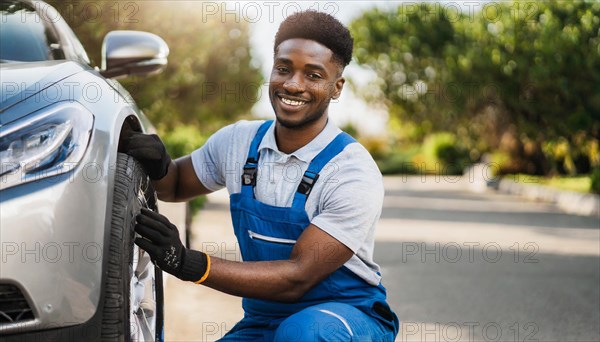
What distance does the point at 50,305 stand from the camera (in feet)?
6.90

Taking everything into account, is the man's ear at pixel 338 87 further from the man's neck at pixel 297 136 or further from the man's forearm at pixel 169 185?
the man's forearm at pixel 169 185

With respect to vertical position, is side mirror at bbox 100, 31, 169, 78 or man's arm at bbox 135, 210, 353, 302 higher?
side mirror at bbox 100, 31, 169, 78

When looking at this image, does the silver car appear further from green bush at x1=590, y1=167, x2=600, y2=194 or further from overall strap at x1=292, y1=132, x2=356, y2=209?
green bush at x1=590, y1=167, x2=600, y2=194

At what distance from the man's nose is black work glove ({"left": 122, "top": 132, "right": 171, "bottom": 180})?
51 cm

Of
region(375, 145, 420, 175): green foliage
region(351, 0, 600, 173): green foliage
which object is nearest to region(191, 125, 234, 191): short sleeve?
region(351, 0, 600, 173): green foliage

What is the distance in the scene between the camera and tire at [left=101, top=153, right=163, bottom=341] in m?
2.28

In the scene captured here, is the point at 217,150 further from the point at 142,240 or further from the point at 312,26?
the point at 142,240

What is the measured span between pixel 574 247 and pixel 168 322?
18.0 feet

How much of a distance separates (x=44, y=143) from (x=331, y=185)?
107 cm

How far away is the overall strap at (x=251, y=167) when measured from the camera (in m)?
3.03

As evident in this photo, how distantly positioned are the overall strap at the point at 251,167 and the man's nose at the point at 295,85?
0.90 feet

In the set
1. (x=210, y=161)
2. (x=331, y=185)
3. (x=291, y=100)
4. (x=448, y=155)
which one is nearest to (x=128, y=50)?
(x=210, y=161)

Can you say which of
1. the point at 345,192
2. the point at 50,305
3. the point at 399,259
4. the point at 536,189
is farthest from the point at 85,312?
the point at 536,189

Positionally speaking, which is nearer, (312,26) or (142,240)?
(142,240)
